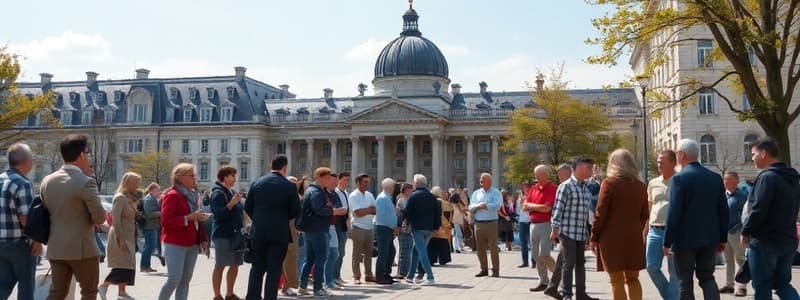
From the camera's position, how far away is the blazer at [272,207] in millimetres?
10531

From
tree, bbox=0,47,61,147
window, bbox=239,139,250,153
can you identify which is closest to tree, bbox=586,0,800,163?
tree, bbox=0,47,61,147

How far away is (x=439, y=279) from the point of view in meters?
16.1

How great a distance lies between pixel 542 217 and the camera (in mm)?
13727

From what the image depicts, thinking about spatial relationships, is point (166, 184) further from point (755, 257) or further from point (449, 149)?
point (755, 257)

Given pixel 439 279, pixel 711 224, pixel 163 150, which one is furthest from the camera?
pixel 163 150

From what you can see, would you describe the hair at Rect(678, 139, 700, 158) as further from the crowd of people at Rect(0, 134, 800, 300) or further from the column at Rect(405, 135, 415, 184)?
the column at Rect(405, 135, 415, 184)

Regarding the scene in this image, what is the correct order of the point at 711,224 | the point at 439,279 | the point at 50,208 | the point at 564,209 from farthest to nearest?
1. the point at 439,279
2. the point at 564,209
3. the point at 711,224
4. the point at 50,208

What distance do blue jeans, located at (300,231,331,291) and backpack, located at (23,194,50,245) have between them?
5.62 meters

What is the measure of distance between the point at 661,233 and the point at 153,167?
7404 centimetres

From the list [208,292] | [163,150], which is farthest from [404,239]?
[163,150]

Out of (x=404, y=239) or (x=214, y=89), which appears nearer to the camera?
(x=404, y=239)

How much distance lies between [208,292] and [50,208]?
5981 mm

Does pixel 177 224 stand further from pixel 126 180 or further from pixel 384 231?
pixel 384 231

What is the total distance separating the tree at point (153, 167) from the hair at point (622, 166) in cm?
7292
